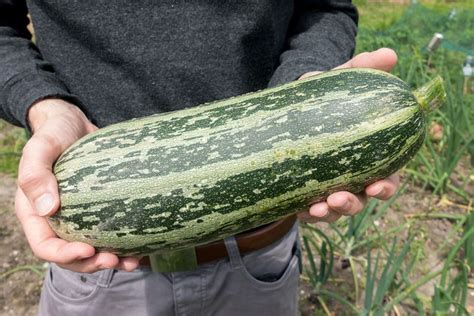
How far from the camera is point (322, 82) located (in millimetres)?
1393

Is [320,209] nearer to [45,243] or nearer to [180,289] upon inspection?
[180,289]

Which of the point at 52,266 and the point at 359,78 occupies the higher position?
the point at 359,78

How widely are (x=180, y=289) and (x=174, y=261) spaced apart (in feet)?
0.50

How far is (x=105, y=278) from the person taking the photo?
1.59 meters

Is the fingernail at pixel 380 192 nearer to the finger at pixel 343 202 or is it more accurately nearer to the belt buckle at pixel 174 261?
the finger at pixel 343 202

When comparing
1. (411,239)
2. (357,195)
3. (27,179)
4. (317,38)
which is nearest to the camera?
(27,179)

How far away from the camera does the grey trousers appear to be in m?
1.61

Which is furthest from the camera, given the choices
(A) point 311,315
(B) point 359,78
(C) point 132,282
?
(A) point 311,315

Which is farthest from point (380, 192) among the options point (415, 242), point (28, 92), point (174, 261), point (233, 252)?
point (415, 242)

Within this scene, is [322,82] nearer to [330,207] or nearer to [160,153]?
[330,207]

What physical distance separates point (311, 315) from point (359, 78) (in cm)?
161

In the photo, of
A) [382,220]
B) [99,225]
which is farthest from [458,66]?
[99,225]

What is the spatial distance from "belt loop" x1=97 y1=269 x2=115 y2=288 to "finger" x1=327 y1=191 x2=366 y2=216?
71 cm

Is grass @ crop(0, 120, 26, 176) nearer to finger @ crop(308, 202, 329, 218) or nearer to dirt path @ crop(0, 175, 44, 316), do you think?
dirt path @ crop(0, 175, 44, 316)
